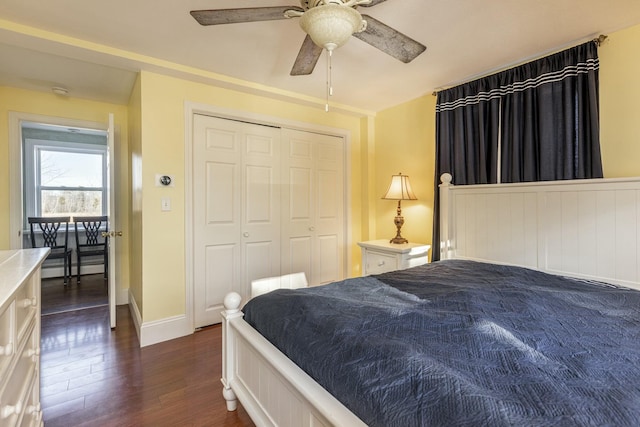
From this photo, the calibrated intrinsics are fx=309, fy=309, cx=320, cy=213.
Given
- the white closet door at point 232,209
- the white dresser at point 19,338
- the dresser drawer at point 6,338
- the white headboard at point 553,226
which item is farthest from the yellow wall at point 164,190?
the white headboard at point 553,226

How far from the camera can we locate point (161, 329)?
8.48 feet

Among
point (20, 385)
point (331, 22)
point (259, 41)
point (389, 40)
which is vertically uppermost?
point (259, 41)

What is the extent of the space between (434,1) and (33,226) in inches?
235

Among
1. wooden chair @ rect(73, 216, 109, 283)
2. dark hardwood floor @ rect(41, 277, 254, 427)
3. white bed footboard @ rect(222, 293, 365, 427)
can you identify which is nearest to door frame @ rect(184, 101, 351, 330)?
dark hardwood floor @ rect(41, 277, 254, 427)

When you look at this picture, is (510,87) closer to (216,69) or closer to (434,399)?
(216,69)

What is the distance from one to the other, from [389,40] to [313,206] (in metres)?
2.09

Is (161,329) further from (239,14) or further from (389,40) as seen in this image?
(389,40)

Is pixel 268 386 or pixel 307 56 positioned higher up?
pixel 307 56

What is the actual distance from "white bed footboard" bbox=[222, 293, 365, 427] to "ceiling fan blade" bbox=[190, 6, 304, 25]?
54.5 inches

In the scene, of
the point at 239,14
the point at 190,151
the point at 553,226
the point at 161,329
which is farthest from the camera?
the point at 190,151

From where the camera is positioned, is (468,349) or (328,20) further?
(328,20)

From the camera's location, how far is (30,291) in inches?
51.7

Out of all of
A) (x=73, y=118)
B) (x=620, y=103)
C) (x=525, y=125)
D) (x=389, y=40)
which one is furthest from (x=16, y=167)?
(x=620, y=103)

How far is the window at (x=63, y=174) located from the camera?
485 centimetres
